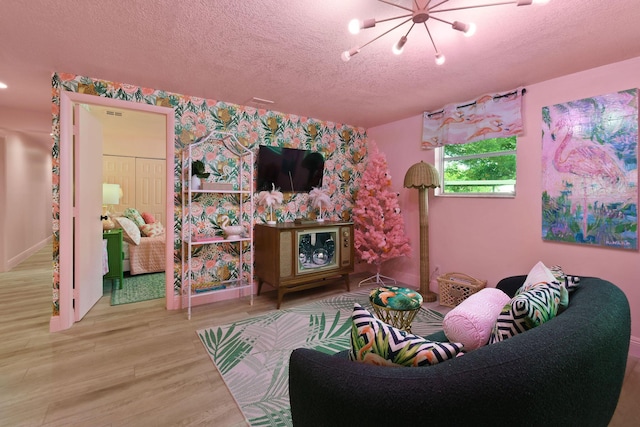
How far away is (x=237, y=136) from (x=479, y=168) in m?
2.90

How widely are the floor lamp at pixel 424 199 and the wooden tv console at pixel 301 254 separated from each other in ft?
2.94

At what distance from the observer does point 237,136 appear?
3701 mm

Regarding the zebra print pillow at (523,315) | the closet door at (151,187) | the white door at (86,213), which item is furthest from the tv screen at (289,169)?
the closet door at (151,187)

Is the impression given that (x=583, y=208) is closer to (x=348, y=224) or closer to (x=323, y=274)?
(x=348, y=224)

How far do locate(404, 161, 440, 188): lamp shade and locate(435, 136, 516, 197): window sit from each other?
0.33 metres

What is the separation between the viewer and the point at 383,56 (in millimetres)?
2400

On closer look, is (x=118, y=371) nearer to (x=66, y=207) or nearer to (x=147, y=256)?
(x=66, y=207)

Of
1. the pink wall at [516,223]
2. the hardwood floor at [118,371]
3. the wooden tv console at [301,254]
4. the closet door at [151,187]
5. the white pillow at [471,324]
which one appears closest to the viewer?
the white pillow at [471,324]

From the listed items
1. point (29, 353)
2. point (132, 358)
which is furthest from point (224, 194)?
point (29, 353)

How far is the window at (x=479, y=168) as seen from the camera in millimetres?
3297

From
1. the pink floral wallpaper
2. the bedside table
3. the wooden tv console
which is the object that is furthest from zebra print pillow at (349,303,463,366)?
the bedside table

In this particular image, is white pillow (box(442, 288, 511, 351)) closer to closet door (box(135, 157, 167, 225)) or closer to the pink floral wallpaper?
the pink floral wallpaper

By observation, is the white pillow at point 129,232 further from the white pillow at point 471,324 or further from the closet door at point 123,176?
the white pillow at point 471,324

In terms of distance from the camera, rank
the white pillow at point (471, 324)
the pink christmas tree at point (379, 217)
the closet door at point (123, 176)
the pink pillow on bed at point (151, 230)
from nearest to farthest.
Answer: the white pillow at point (471, 324)
the pink christmas tree at point (379, 217)
the pink pillow on bed at point (151, 230)
the closet door at point (123, 176)
